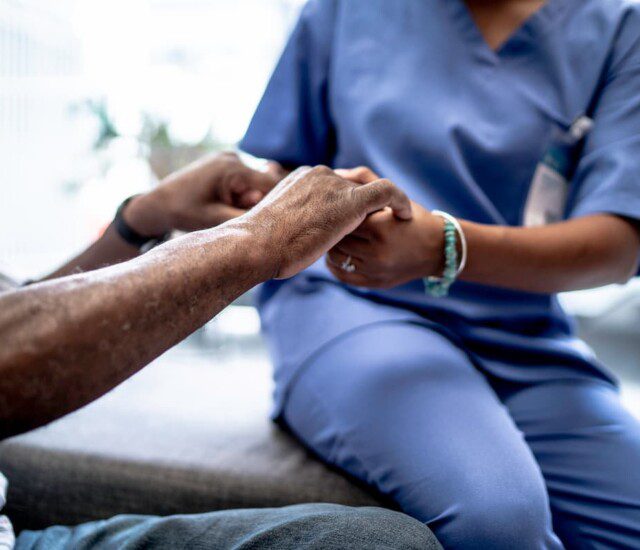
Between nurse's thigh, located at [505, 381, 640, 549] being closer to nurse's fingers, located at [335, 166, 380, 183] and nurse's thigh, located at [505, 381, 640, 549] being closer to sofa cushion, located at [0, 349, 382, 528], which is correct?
sofa cushion, located at [0, 349, 382, 528]

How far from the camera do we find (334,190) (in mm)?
729

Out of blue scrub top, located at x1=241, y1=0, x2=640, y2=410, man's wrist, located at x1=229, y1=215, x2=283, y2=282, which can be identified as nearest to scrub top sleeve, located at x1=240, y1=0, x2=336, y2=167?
blue scrub top, located at x1=241, y1=0, x2=640, y2=410

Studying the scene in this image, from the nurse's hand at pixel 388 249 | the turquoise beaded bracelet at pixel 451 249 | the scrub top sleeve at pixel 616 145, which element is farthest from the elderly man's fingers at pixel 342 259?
the scrub top sleeve at pixel 616 145

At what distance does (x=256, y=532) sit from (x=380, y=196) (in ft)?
→ 1.32

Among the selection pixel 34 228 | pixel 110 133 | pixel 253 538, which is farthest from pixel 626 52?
pixel 34 228

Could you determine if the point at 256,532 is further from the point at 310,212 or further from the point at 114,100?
the point at 114,100

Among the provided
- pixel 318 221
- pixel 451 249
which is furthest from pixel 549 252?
pixel 318 221

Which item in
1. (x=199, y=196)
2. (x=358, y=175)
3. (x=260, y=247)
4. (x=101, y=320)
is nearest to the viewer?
(x=101, y=320)

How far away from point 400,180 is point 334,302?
0.22m

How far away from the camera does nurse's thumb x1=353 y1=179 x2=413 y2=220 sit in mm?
743

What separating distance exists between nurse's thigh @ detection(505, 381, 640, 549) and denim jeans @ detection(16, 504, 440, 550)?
0.26 metres

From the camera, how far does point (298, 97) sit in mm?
1045

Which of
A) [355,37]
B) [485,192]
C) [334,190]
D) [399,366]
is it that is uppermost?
[355,37]

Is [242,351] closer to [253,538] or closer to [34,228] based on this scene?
[34,228]
